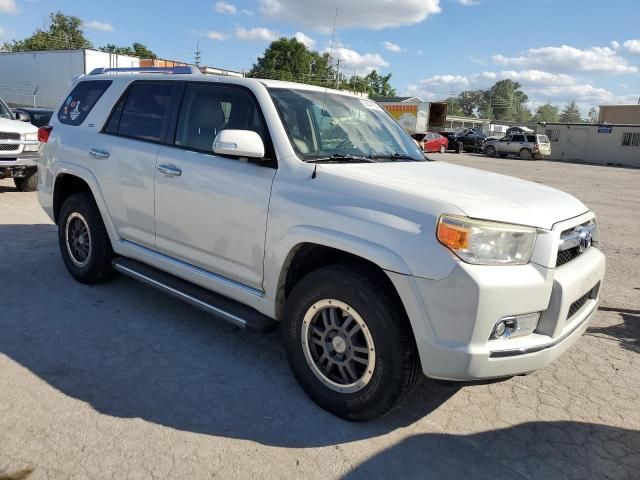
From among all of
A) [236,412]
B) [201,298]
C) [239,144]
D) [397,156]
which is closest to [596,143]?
[397,156]

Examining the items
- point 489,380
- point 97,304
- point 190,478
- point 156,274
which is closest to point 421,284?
point 489,380

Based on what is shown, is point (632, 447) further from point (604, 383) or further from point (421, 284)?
point (421, 284)

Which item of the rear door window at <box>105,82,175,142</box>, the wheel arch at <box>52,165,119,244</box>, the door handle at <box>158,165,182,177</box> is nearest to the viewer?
the door handle at <box>158,165,182,177</box>

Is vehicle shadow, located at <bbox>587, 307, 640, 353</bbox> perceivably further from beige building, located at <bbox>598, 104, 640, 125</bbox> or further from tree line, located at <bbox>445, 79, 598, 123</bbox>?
tree line, located at <bbox>445, 79, 598, 123</bbox>

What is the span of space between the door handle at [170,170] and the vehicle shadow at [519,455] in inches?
93.5

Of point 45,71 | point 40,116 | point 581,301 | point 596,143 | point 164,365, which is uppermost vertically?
point 45,71

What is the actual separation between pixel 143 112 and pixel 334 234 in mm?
2394

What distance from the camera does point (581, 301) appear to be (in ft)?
10.3

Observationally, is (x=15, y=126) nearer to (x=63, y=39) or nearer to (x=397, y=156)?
(x=397, y=156)

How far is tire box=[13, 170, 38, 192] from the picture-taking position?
10133mm

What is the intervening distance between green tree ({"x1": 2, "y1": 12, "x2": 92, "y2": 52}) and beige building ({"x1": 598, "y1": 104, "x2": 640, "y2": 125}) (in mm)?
73243

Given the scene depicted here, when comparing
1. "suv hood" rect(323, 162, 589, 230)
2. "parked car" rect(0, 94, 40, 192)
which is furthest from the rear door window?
"parked car" rect(0, 94, 40, 192)

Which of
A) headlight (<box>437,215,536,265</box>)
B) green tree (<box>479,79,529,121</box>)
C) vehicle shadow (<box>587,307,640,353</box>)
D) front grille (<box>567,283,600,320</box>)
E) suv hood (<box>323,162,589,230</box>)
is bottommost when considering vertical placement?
vehicle shadow (<box>587,307,640,353</box>)

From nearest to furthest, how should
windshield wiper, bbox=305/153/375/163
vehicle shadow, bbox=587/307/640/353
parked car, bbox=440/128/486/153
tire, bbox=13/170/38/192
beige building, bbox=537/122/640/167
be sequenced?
1. windshield wiper, bbox=305/153/375/163
2. vehicle shadow, bbox=587/307/640/353
3. tire, bbox=13/170/38/192
4. beige building, bbox=537/122/640/167
5. parked car, bbox=440/128/486/153
